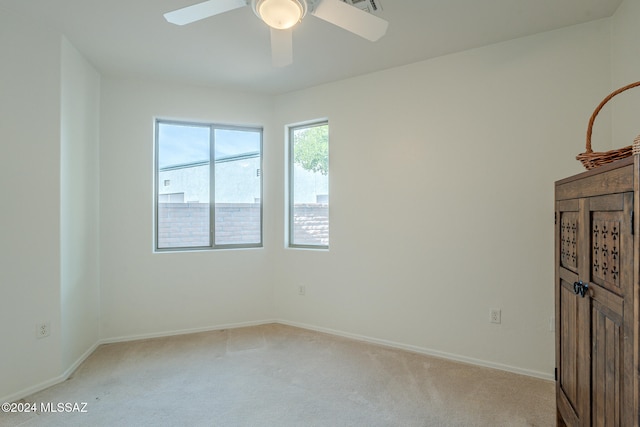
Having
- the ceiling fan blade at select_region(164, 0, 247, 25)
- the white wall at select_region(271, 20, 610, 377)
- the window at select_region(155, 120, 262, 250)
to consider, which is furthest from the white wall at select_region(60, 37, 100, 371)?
the white wall at select_region(271, 20, 610, 377)

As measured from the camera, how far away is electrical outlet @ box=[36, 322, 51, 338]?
2.34 meters

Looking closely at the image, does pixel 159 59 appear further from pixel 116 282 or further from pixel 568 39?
pixel 568 39

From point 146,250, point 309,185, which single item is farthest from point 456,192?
point 146,250

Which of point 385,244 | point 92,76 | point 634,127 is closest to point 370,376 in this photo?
point 385,244

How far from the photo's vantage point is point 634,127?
2.01 meters

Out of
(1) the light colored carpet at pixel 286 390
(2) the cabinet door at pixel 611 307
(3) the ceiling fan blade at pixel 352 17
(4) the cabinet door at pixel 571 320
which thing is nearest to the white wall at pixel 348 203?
(1) the light colored carpet at pixel 286 390

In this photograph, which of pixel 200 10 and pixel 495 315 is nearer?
pixel 200 10

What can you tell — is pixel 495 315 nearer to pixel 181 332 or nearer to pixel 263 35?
pixel 263 35

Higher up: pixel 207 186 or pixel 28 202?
pixel 207 186

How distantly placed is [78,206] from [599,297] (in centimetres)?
344

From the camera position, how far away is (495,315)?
8.71 ft

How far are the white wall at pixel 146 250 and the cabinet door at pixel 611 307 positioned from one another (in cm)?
307

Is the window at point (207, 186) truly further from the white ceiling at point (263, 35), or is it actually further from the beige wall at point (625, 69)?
the beige wall at point (625, 69)

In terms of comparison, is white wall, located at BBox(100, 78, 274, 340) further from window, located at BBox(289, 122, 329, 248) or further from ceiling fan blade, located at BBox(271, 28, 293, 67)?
ceiling fan blade, located at BBox(271, 28, 293, 67)
